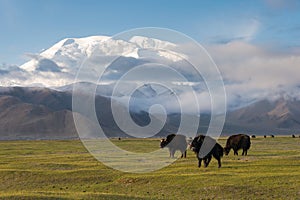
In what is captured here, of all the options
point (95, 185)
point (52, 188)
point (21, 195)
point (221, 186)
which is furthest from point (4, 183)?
point (221, 186)

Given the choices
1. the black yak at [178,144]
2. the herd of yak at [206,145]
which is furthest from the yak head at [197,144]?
the black yak at [178,144]

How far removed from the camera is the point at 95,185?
1410 inches

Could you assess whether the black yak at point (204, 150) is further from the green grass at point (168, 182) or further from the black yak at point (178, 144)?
the black yak at point (178, 144)

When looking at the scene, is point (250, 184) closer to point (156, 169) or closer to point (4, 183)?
point (156, 169)

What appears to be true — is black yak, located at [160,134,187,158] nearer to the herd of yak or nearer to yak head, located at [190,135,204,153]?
the herd of yak

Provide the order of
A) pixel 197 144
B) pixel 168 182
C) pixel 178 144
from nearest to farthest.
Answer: pixel 168 182 → pixel 197 144 → pixel 178 144

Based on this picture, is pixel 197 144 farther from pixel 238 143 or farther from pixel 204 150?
pixel 238 143

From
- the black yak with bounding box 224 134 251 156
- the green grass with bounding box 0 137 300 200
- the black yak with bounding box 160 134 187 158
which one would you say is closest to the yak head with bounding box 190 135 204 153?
the green grass with bounding box 0 137 300 200

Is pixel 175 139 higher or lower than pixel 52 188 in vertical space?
higher

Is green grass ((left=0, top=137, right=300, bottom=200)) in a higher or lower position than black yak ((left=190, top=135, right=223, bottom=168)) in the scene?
lower

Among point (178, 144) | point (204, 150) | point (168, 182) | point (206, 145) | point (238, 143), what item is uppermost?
point (238, 143)

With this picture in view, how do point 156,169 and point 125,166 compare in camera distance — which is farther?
point 125,166

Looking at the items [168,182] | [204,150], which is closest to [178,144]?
[204,150]

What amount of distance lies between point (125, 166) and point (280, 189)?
733 inches
